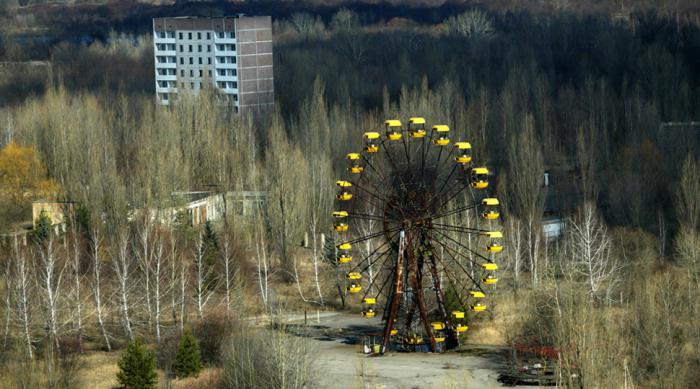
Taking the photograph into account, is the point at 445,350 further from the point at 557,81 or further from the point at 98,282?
the point at 557,81

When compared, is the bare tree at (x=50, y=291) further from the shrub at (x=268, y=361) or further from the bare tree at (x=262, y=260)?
the shrub at (x=268, y=361)

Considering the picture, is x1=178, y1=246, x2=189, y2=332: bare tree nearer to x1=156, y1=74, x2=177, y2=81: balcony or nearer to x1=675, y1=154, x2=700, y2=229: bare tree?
x1=675, y1=154, x2=700, y2=229: bare tree

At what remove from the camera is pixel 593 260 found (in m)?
38.6

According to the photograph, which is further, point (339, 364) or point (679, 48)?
point (679, 48)

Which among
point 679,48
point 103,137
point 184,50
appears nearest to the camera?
point 103,137

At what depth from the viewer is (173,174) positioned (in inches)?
1938

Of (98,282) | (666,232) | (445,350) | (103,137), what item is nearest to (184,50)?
(103,137)

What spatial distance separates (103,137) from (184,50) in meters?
14.0

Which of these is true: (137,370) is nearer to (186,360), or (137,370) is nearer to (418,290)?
(186,360)

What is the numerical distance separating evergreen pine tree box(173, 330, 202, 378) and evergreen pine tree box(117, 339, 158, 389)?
1153mm

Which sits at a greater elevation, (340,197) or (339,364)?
(340,197)

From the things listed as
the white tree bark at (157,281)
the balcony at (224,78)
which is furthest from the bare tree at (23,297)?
the balcony at (224,78)

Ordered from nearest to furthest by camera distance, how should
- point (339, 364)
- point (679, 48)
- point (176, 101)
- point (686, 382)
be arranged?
point (686, 382) < point (339, 364) < point (176, 101) < point (679, 48)

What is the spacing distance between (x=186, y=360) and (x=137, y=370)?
1568 millimetres
